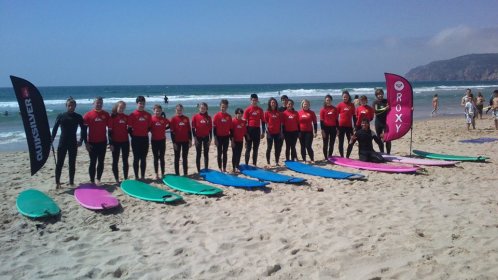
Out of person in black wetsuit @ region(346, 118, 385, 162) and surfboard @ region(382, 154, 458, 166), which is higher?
person in black wetsuit @ region(346, 118, 385, 162)

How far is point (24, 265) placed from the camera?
414cm

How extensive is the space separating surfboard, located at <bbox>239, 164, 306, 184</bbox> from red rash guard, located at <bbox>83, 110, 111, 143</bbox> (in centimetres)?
274

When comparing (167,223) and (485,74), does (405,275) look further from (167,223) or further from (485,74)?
(485,74)

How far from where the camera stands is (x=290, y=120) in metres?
8.41

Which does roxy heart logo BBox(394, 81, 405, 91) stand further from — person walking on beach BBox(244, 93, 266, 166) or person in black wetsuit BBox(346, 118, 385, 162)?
person walking on beach BBox(244, 93, 266, 166)

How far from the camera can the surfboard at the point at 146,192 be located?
20.1 feet

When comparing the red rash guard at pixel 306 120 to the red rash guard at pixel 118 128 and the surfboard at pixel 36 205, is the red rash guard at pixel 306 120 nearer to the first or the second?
the red rash guard at pixel 118 128

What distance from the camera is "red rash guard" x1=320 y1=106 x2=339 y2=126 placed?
8.65 m

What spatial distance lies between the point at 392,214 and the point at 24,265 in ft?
14.7

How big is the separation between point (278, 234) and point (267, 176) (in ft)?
9.18

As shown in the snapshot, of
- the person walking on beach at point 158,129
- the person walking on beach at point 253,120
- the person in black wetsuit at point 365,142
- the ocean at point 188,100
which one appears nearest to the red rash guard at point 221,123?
the person walking on beach at point 253,120

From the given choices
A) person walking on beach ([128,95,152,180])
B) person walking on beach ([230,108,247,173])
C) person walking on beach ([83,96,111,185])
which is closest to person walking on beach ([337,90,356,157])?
person walking on beach ([230,108,247,173])

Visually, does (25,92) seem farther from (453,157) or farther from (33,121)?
(453,157)

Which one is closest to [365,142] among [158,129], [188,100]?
[158,129]
